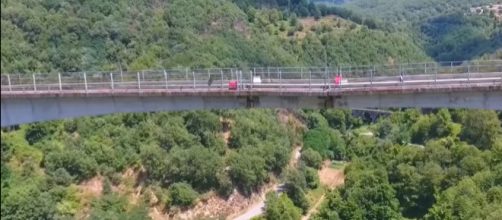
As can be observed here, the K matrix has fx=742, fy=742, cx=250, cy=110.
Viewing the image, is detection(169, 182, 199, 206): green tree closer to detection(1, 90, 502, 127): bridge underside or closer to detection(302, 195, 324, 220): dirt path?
detection(302, 195, 324, 220): dirt path

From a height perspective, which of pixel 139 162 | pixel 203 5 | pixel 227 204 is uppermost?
pixel 203 5

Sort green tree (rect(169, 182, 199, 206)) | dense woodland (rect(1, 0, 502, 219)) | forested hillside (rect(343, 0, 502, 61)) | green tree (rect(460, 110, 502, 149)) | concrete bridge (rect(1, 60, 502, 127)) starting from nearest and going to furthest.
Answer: concrete bridge (rect(1, 60, 502, 127))
dense woodland (rect(1, 0, 502, 219))
green tree (rect(169, 182, 199, 206))
green tree (rect(460, 110, 502, 149))
forested hillside (rect(343, 0, 502, 61))

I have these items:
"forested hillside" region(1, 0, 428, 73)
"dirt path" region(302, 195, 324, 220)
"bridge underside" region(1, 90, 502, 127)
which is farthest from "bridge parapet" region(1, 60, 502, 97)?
"dirt path" region(302, 195, 324, 220)

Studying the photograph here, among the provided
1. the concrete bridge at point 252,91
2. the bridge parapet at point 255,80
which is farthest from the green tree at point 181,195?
the concrete bridge at point 252,91

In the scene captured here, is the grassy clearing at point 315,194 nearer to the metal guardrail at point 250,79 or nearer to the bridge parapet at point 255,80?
the metal guardrail at point 250,79

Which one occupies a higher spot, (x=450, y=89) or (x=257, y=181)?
(x=450, y=89)

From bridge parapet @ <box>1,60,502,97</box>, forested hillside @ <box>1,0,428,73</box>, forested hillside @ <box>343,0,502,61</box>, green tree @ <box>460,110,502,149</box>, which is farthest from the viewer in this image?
forested hillside @ <box>343,0,502,61</box>

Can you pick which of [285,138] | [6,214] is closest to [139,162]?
[6,214]

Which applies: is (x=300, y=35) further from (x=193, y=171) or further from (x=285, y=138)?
(x=193, y=171)
